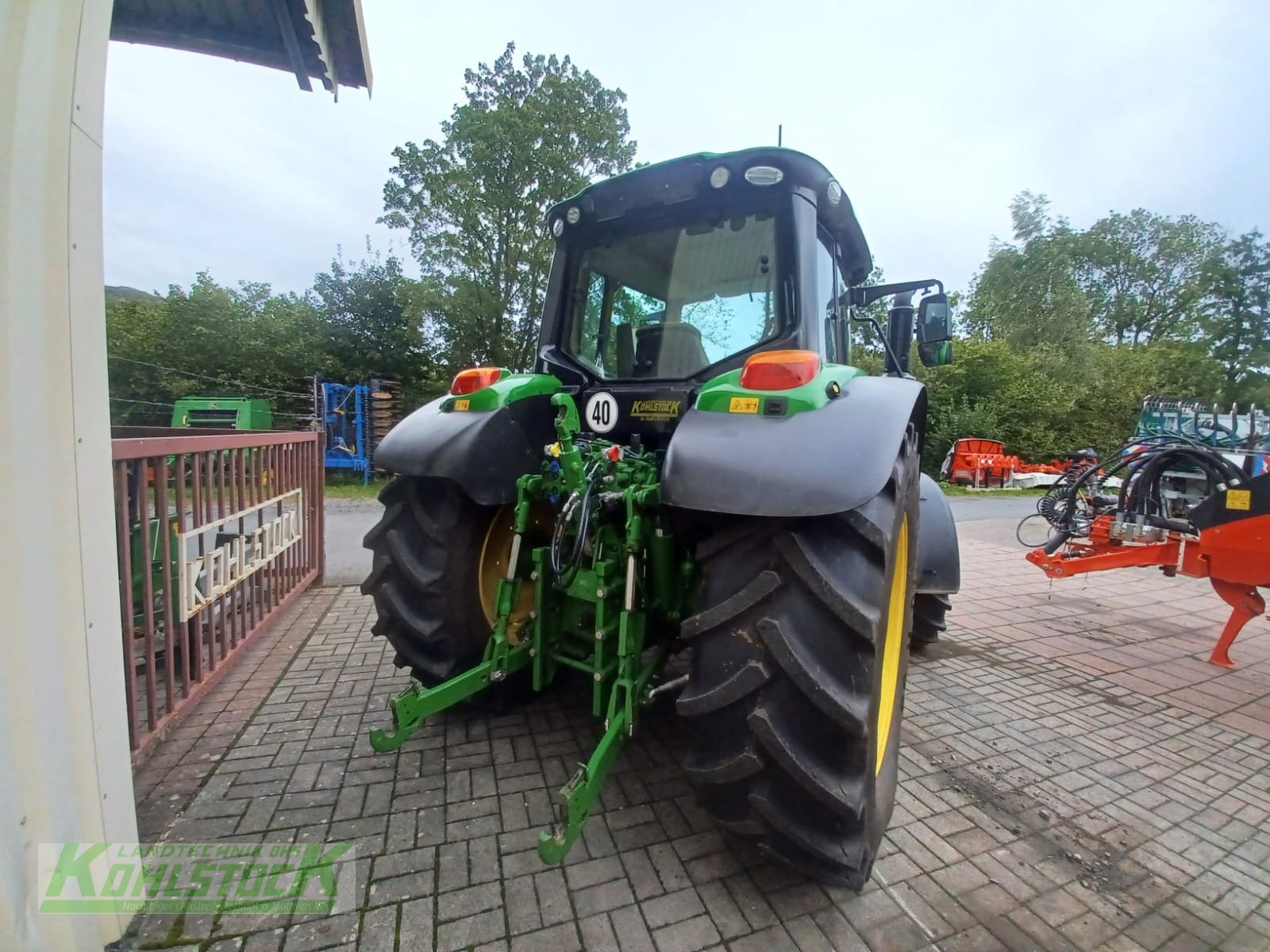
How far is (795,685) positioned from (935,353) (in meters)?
2.24

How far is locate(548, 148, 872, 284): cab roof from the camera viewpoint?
2053 millimetres

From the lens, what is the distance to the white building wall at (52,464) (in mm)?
1187

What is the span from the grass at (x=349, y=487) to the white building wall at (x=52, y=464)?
872 cm

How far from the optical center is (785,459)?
150 cm

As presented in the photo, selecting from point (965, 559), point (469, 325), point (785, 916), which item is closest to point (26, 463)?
point (785, 916)

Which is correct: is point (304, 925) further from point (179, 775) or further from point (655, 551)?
point (655, 551)

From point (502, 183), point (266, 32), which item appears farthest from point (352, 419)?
point (266, 32)

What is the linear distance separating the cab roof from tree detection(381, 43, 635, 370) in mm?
10081

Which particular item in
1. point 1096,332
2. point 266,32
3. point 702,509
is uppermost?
point 1096,332

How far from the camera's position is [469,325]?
41.0 ft

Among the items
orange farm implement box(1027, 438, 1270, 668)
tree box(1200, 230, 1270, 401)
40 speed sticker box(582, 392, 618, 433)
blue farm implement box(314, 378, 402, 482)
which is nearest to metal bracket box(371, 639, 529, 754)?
40 speed sticker box(582, 392, 618, 433)

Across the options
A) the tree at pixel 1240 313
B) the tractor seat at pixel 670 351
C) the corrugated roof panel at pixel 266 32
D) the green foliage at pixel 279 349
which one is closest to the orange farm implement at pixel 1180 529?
the tractor seat at pixel 670 351

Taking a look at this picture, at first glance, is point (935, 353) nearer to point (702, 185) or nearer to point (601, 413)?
point (702, 185)

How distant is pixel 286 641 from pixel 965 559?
258 inches
